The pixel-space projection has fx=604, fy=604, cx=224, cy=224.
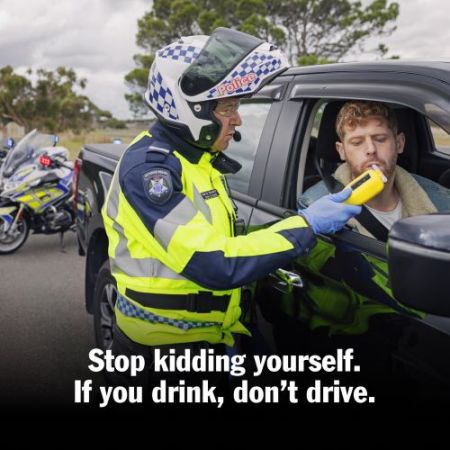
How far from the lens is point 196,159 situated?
2.04 metres

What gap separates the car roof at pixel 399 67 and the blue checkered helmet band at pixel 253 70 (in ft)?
1.29

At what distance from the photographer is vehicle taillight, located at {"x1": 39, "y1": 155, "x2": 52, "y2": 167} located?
6.96 m

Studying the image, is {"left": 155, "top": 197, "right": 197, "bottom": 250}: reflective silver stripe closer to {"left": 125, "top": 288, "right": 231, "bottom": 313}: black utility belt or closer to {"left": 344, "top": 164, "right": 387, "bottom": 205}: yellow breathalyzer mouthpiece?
{"left": 125, "top": 288, "right": 231, "bottom": 313}: black utility belt

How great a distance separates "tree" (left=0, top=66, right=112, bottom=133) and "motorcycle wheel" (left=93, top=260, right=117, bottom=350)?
133 feet

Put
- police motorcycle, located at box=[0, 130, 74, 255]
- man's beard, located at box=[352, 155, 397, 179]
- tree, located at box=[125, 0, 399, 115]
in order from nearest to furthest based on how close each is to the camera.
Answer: man's beard, located at box=[352, 155, 397, 179]
police motorcycle, located at box=[0, 130, 74, 255]
tree, located at box=[125, 0, 399, 115]

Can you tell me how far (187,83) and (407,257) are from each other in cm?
93

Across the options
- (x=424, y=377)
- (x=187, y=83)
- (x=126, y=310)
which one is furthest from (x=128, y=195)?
(x=424, y=377)

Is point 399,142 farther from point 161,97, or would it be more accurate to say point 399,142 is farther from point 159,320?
point 159,320

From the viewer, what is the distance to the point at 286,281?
227 cm

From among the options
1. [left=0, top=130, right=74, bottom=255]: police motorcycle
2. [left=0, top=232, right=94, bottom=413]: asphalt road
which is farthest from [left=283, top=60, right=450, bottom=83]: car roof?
[left=0, top=130, right=74, bottom=255]: police motorcycle

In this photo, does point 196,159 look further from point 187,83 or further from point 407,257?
point 407,257

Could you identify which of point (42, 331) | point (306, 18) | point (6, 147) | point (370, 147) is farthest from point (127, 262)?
point (306, 18)

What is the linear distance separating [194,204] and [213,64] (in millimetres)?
443

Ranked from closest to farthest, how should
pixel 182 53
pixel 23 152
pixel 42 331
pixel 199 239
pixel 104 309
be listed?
1. pixel 199 239
2. pixel 182 53
3. pixel 104 309
4. pixel 42 331
5. pixel 23 152
